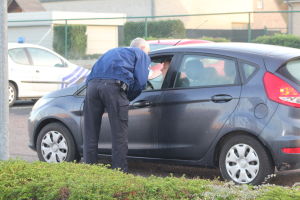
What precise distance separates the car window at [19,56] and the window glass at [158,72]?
9.25 metres

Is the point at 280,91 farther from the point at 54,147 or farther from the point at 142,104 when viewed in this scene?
the point at 54,147

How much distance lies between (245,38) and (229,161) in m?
19.2

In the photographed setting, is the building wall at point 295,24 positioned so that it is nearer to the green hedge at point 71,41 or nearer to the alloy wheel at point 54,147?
the green hedge at point 71,41

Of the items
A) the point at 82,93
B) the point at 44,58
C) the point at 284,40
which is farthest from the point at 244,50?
the point at 284,40

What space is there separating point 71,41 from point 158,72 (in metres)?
19.6

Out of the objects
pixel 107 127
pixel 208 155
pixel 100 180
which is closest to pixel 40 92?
pixel 107 127

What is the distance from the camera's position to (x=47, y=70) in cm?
1734

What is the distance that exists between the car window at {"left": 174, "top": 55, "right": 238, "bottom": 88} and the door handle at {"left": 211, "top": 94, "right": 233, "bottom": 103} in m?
0.16

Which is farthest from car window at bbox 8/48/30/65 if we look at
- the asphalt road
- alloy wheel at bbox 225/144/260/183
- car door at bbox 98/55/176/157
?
alloy wheel at bbox 225/144/260/183

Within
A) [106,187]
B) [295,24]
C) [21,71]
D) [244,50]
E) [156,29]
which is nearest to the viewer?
[106,187]

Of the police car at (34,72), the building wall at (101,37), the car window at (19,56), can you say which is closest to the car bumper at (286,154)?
the police car at (34,72)

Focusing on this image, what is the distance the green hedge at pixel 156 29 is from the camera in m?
28.7

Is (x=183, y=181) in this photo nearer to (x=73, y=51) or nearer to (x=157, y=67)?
(x=157, y=67)

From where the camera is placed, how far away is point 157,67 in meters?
8.23
